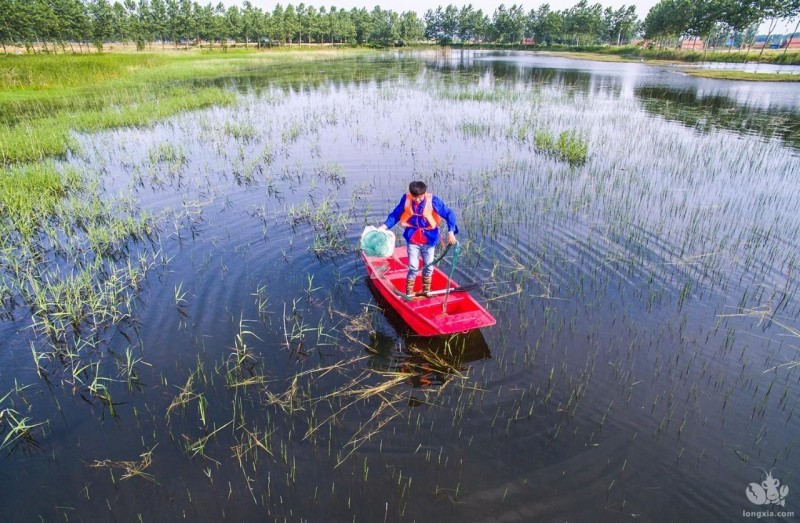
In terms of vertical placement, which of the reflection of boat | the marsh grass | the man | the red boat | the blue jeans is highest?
the man

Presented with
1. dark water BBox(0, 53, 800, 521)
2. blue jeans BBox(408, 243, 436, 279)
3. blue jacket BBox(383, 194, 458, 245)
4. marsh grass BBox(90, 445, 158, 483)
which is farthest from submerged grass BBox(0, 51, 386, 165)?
blue jeans BBox(408, 243, 436, 279)

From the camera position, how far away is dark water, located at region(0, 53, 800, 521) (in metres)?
4.30

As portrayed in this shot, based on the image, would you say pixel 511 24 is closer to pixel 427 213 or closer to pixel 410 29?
pixel 410 29

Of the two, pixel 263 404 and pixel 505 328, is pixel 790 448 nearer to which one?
pixel 505 328

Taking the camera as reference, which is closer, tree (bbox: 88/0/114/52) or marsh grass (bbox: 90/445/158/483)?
marsh grass (bbox: 90/445/158/483)

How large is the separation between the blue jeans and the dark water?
2.99 feet

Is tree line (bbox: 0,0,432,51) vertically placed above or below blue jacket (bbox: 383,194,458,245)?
above

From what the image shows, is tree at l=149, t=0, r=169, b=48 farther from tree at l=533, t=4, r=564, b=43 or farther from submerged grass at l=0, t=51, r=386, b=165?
tree at l=533, t=4, r=564, b=43

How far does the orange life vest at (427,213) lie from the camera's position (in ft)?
21.3

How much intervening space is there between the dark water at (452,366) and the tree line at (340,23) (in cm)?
6445

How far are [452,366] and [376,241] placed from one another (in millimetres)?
2387

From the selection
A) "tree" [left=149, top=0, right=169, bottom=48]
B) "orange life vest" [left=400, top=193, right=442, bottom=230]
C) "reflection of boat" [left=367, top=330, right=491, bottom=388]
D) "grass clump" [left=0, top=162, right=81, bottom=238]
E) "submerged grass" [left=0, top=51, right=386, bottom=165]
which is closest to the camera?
"reflection of boat" [left=367, top=330, right=491, bottom=388]

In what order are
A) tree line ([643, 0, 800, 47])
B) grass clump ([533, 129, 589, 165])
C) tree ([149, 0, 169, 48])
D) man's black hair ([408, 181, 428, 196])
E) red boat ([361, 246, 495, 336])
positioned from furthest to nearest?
tree ([149, 0, 169, 48]), tree line ([643, 0, 800, 47]), grass clump ([533, 129, 589, 165]), man's black hair ([408, 181, 428, 196]), red boat ([361, 246, 495, 336])

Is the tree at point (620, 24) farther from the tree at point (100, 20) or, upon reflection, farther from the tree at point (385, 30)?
the tree at point (100, 20)
